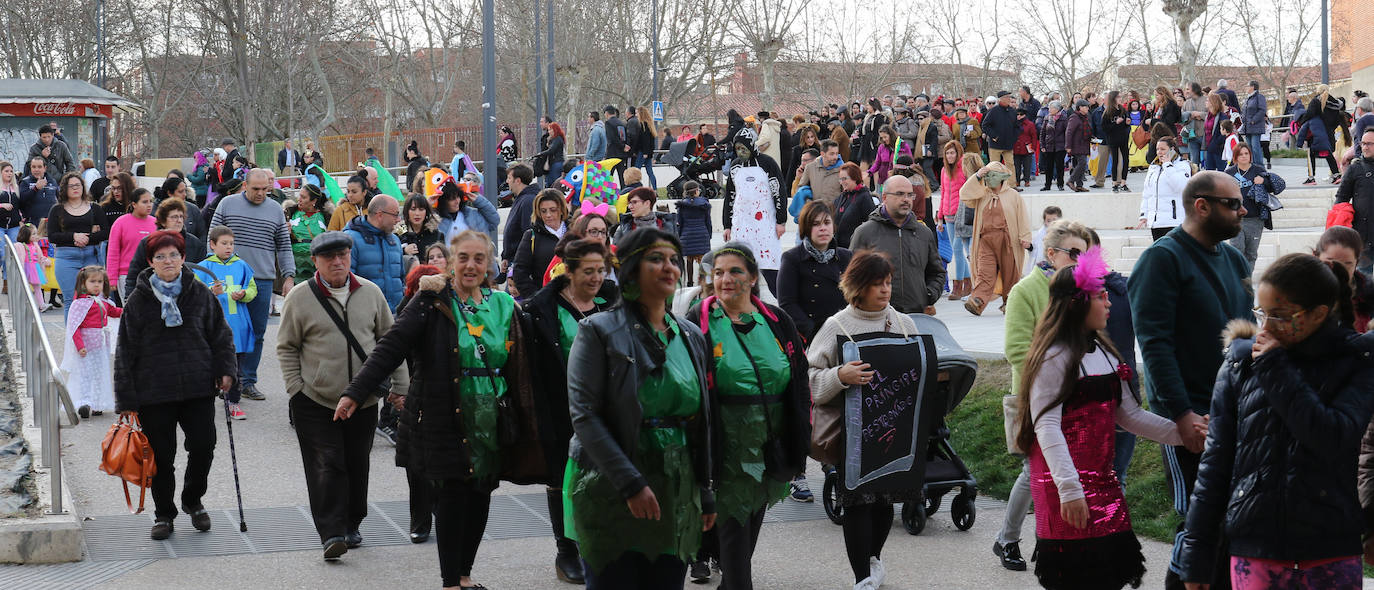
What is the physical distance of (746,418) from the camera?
5023mm

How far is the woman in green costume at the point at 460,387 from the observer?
591 centimetres

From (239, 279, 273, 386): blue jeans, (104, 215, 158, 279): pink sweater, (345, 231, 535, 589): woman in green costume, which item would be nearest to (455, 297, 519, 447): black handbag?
(345, 231, 535, 589): woman in green costume

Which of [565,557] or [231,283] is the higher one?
[231,283]

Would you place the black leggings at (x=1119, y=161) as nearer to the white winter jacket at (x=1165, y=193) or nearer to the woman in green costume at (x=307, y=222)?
the white winter jacket at (x=1165, y=193)

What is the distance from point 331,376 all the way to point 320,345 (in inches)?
7.0

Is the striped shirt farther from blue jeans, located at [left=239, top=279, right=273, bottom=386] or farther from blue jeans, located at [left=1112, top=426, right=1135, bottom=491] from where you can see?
blue jeans, located at [left=1112, top=426, right=1135, bottom=491]

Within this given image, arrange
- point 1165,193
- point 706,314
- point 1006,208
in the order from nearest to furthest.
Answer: point 706,314 < point 1006,208 < point 1165,193

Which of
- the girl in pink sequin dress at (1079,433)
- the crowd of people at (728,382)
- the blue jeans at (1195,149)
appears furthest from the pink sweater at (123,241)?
the blue jeans at (1195,149)

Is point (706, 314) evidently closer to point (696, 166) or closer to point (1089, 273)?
point (1089, 273)

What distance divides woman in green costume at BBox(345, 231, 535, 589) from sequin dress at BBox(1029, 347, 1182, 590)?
7.00ft

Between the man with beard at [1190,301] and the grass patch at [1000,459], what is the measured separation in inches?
101

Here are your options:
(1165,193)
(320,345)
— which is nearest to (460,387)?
(320,345)

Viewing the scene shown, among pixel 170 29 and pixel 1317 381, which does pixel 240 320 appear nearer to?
pixel 1317 381

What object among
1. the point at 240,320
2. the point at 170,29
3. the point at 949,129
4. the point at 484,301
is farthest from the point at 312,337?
the point at 170,29
